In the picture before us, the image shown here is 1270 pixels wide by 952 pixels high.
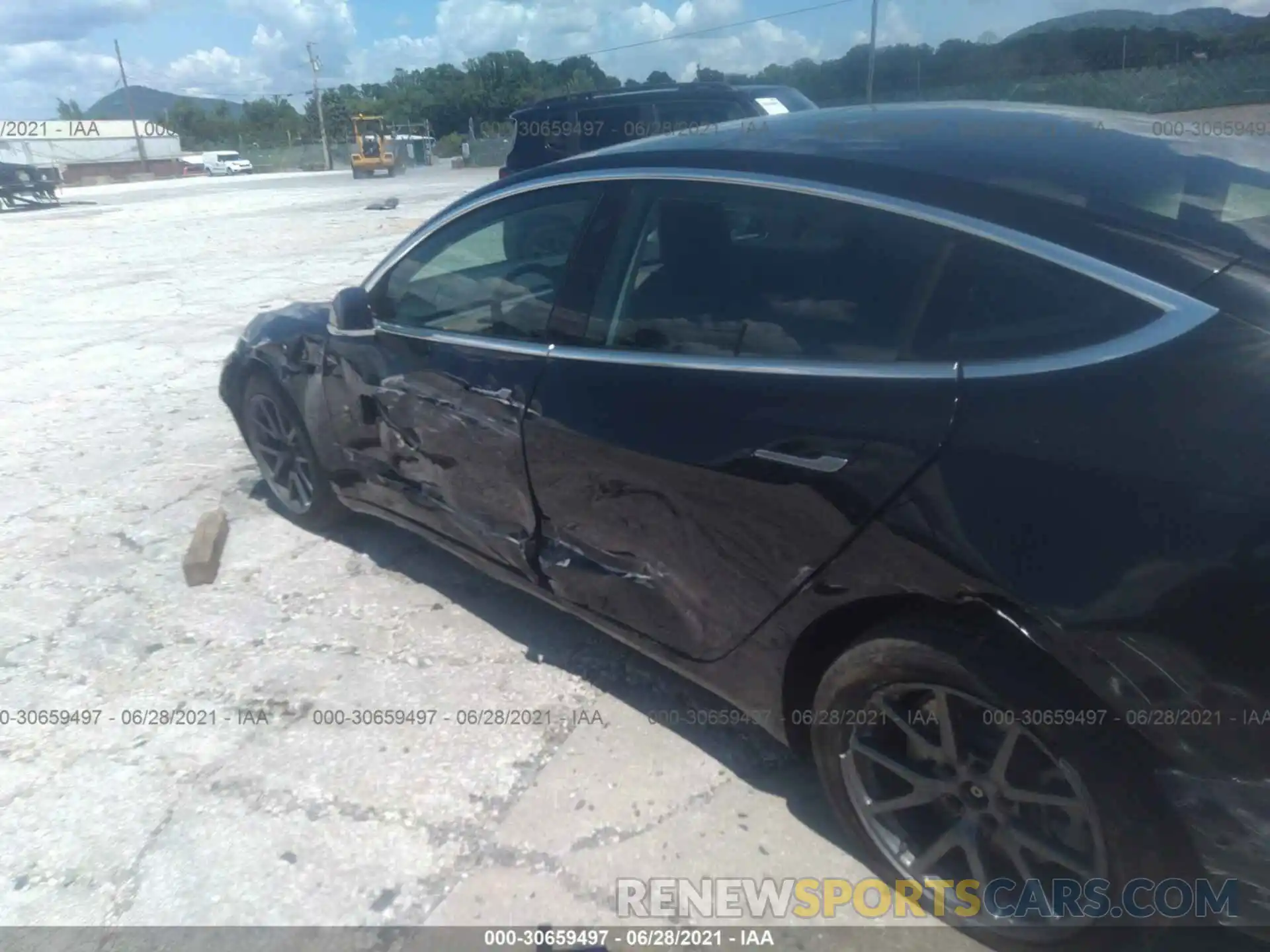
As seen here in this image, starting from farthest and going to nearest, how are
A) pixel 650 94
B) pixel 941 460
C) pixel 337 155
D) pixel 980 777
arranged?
pixel 337 155 → pixel 650 94 → pixel 980 777 → pixel 941 460

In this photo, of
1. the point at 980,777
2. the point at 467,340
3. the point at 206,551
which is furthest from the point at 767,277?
the point at 206,551

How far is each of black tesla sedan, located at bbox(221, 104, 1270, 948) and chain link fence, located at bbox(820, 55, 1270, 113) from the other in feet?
50.8

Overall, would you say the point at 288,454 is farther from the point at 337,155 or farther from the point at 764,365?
the point at 337,155

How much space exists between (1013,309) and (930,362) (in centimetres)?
19

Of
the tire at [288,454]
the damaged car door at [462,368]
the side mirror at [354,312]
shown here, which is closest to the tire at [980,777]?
the damaged car door at [462,368]

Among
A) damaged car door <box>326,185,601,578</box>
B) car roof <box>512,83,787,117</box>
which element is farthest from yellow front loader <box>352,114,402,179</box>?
damaged car door <box>326,185,601,578</box>

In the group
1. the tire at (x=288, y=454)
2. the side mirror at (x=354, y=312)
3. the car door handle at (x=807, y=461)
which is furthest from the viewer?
the tire at (x=288, y=454)

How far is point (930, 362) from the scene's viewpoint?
1933mm

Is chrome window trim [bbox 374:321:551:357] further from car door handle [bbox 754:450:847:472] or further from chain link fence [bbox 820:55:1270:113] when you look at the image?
chain link fence [bbox 820:55:1270:113]

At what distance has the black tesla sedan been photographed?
1631 mm

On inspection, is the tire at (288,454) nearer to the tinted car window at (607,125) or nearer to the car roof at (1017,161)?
the car roof at (1017,161)

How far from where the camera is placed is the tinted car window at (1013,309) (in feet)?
5.78

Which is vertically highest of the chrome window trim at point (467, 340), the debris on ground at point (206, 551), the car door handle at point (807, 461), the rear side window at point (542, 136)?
the rear side window at point (542, 136)

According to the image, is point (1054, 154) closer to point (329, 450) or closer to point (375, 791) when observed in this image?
point (375, 791)
